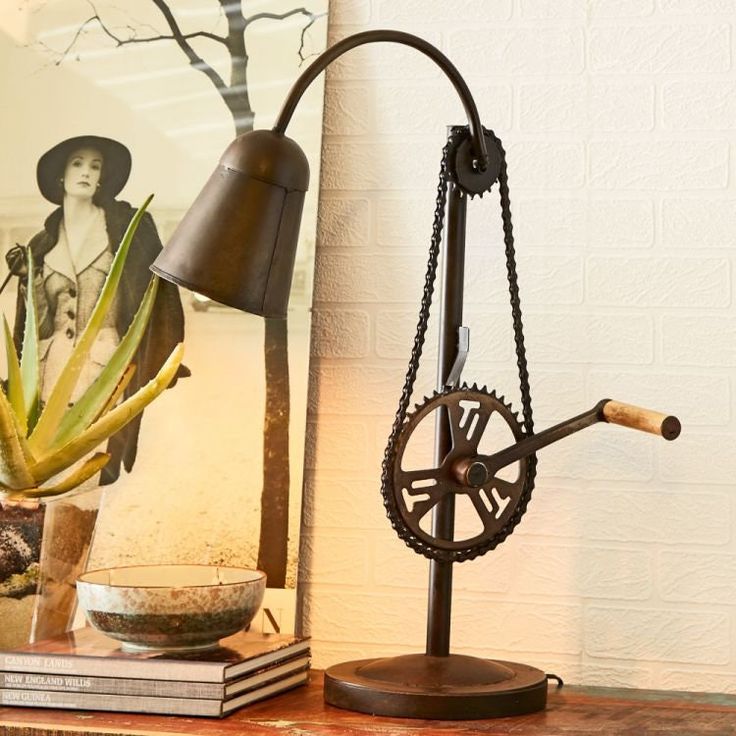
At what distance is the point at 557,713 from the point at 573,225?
2.36 feet

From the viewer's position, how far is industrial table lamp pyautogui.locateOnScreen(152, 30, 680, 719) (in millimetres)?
1344

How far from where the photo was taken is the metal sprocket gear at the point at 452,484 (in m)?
1.37

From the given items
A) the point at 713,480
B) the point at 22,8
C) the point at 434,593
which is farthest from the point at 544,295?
the point at 22,8

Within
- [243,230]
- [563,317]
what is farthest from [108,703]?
[563,317]

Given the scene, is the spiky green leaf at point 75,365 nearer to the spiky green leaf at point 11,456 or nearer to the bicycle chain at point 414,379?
the spiky green leaf at point 11,456

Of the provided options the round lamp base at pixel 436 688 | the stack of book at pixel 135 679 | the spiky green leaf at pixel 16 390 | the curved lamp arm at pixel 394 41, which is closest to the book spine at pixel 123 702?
the stack of book at pixel 135 679

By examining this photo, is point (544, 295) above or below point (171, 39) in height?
below

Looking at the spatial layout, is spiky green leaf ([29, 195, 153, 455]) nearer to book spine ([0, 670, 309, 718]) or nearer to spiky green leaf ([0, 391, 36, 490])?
spiky green leaf ([0, 391, 36, 490])

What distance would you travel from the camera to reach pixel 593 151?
1723 millimetres

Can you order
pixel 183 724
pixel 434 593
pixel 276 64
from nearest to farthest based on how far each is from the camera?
pixel 183 724
pixel 434 593
pixel 276 64

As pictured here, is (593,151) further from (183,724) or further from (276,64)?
(183,724)

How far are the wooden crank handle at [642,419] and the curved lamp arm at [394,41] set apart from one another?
348 millimetres

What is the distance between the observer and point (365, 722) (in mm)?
1325

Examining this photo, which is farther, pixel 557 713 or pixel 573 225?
pixel 573 225
